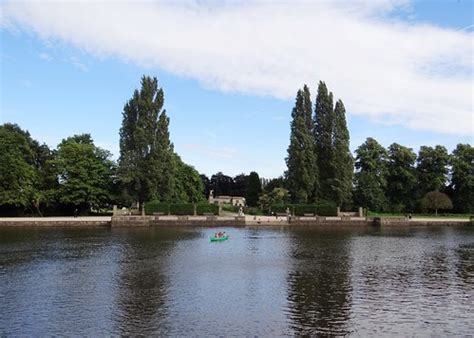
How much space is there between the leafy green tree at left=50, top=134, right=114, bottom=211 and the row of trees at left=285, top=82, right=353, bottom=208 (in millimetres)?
29287

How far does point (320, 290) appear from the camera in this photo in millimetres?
22500

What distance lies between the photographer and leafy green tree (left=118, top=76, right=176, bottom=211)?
69.2m

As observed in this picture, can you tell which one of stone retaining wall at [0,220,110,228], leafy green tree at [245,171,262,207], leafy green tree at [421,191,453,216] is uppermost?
leafy green tree at [245,171,262,207]

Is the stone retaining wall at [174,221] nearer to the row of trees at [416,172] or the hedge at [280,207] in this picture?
the hedge at [280,207]

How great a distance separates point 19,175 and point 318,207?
43.7m

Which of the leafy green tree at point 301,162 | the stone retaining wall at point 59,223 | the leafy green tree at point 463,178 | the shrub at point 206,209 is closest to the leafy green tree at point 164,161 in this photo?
the shrub at point 206,209

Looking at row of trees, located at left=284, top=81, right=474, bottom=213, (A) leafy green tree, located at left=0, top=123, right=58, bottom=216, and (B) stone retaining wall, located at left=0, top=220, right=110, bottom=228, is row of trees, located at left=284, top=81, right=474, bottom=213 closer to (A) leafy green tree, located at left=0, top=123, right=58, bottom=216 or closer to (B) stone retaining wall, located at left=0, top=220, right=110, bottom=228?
(B) stone retaining wall, located at left=0, top=220, right=110, bottom=228

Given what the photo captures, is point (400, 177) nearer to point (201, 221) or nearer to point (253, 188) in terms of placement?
point (253, 188)

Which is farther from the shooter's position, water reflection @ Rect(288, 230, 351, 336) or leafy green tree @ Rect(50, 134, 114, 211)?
leafy green tree @ Rect(50, 134, 114, 211)

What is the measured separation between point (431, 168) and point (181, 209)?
159 ft

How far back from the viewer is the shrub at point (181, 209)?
69375mm

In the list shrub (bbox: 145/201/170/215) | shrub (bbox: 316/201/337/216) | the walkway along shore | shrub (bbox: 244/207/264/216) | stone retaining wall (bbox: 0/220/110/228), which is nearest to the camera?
stone retaining wall (bbox: 0/220/110/228)

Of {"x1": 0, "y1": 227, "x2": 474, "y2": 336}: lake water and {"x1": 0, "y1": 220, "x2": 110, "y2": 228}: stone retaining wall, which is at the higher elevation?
{"x1": 0, "y1": 220, "x2": 110, "y2": 228}: stone retaining wall

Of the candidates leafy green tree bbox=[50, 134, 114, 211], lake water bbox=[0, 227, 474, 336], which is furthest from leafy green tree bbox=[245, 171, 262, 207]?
lake water bbox=[0, 227, 474, 336]
